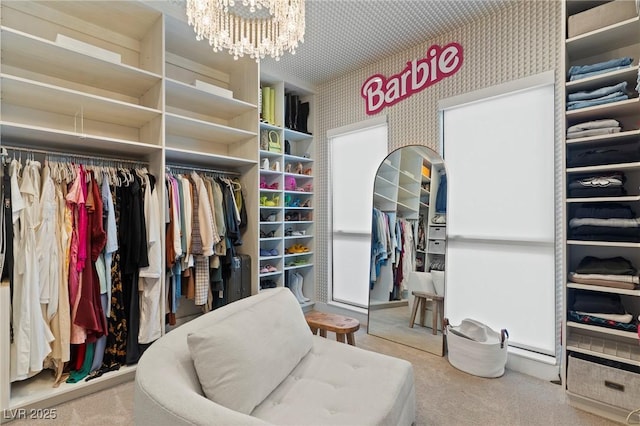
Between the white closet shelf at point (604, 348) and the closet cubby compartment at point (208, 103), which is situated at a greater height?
the closet cubby compartment at point (208, 103)

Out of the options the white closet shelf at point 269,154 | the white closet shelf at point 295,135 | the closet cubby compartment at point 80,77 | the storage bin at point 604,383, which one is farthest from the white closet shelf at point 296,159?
the storage bin at point 604,383

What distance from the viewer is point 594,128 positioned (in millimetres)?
1974

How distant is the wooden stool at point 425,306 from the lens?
284 cm

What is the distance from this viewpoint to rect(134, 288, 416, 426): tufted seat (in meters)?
1.02

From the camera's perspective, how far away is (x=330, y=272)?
3982 millimetres

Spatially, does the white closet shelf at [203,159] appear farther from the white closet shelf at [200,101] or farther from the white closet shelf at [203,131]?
the white closet shelf at [200,101]

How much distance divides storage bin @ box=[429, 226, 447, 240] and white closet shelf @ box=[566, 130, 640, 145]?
114 cm

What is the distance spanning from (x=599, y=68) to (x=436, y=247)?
5.47 feet

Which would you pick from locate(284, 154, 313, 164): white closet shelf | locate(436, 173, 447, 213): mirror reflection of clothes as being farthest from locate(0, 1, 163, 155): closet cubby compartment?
locate(436, 173, 447, 213): mirror reflection of clothes

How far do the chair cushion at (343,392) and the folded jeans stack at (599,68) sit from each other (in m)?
2.09

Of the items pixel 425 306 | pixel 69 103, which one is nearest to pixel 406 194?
pixel 425 306

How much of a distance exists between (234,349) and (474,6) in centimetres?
301

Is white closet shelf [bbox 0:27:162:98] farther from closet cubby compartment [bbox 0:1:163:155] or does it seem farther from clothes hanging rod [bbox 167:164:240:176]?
clothes hanging rod [bbox 167:164:240:176]

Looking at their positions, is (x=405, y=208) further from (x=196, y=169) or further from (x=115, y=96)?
(x=115, y=96)
